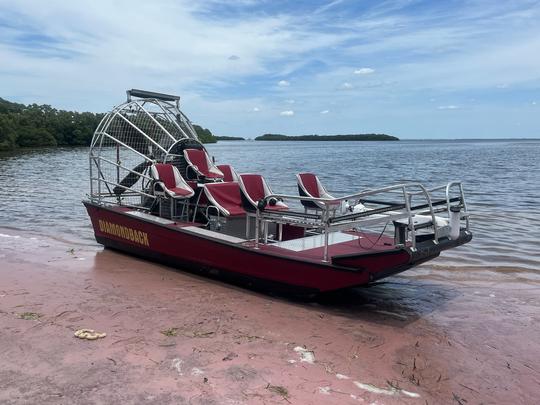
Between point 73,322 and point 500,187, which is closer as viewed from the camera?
point 73,322

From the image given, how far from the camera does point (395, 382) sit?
4715 mm

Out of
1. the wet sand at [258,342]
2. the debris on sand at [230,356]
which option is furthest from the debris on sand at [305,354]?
the debris on sand at [230,356]

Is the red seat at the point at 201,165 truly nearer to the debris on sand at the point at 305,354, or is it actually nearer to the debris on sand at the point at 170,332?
the debris on sand at the point at 170,332

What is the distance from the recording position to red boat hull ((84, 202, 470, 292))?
6.27 metres

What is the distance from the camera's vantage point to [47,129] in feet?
258

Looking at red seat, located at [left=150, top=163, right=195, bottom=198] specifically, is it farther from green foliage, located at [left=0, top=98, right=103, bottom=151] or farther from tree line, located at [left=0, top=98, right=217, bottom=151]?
green foliage, located at [left=0, top=98, right=103, bottom=151]

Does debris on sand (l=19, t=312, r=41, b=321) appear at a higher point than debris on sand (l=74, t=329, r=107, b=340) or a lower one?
lower

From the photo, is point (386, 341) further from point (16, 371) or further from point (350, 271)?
point (16, 371)

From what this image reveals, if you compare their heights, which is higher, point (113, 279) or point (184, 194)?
point (184, 194)

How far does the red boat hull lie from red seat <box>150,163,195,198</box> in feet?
2.30

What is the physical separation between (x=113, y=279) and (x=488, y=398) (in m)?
5.82

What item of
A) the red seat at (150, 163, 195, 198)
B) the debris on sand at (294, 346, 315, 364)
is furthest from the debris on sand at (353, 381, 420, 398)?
the red seat at (150, 163, 195, 198)

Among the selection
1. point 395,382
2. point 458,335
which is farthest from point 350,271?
point 395,382

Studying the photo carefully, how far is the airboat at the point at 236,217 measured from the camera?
641cm
